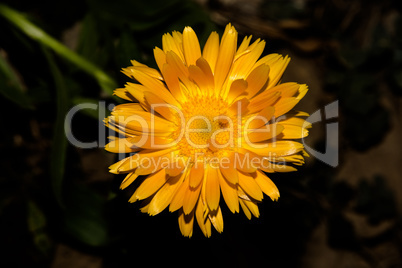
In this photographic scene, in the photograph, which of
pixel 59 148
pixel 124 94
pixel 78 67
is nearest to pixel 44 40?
pixel 78 67

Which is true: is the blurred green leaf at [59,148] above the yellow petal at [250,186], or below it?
above

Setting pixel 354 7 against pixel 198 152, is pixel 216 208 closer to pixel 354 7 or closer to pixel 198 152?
pixel 198 152

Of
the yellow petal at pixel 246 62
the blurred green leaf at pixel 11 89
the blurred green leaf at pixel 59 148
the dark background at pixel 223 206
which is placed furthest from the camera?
the dark background at pixel 223 206

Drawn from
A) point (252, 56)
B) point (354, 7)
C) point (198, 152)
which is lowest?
point (198, 152)

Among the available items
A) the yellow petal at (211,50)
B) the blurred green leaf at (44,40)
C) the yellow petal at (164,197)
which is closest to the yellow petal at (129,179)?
the yellow petal at (164,197)

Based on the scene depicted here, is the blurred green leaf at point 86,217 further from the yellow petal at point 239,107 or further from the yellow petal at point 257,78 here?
the yellow petal at point 257,78

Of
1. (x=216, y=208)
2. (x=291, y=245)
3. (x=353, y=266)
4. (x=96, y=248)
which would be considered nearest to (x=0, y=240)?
(x=96, y=248)

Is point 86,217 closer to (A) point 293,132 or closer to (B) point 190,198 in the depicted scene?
(B) point 190,198
